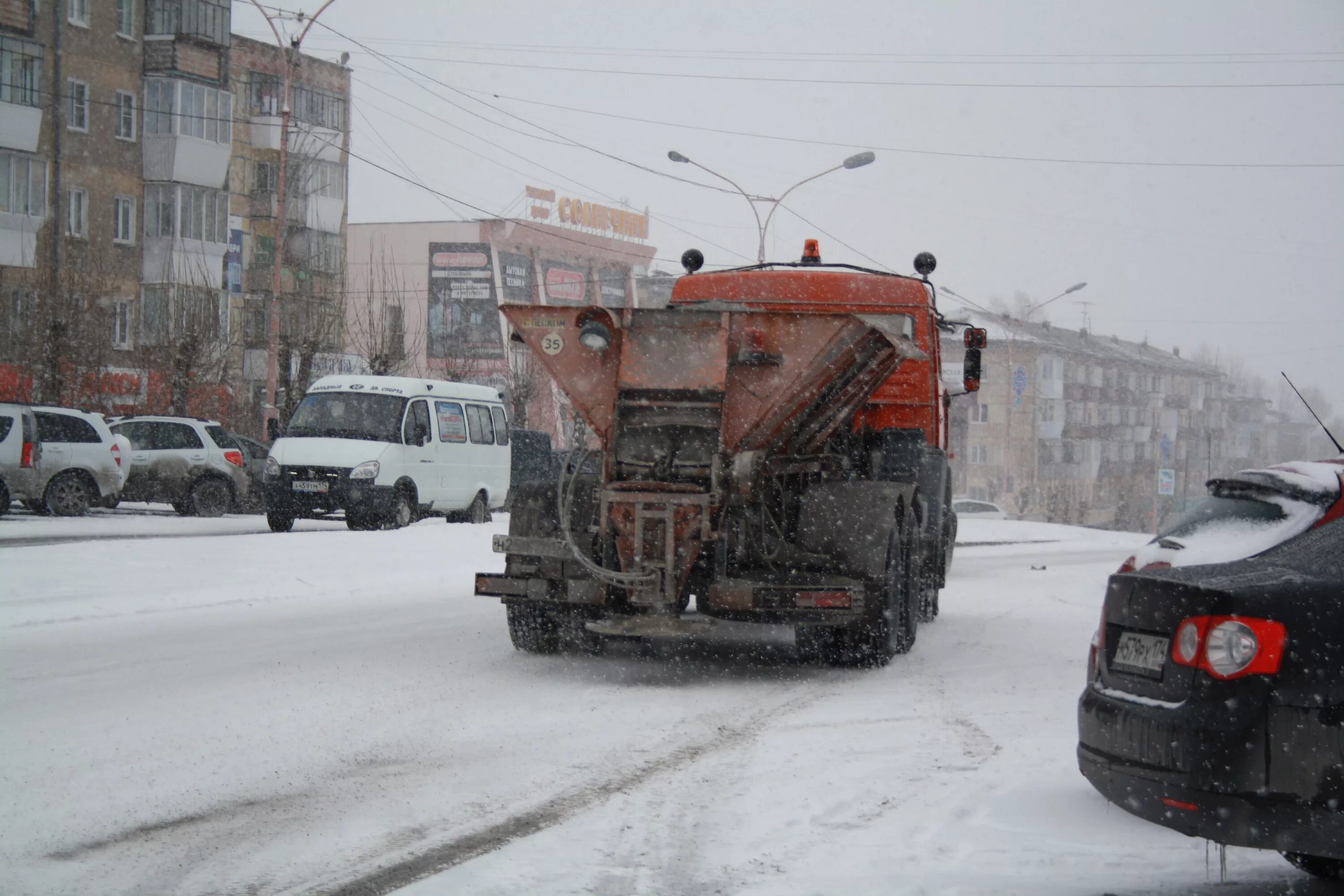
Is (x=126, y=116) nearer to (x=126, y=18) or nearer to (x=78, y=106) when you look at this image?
(x=78, y=106)

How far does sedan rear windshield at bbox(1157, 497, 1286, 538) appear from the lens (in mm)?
4914

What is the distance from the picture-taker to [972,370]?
13539 millimetres

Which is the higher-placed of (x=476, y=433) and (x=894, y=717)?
(x=476, y=433)

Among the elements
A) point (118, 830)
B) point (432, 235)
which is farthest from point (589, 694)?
point (432, 235)

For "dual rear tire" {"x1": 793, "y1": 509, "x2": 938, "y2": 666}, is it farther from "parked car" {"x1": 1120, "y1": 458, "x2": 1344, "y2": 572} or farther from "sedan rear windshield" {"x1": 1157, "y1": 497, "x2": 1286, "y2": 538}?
"parked car" {"x1": 1120, "y1": 458, "x2": 1344, "y2": 572}

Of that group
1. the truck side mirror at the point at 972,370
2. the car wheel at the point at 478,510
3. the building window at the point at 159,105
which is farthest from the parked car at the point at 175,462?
the building window at the point at 159,105

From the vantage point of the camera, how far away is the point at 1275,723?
162 inches

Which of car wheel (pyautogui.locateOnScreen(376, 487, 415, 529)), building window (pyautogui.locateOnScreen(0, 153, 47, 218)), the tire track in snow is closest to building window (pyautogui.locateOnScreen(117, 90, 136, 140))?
building window (pyautogui.locateOnScreen(0, 153, 47, 218))

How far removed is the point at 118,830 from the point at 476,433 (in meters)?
18.9

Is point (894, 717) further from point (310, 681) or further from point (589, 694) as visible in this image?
point (310, 681)

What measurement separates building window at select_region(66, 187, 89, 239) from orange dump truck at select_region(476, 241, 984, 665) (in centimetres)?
3922

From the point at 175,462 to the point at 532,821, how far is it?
21.8 m

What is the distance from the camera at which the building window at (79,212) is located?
146 feet

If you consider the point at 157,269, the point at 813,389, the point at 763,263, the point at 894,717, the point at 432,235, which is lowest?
the point at 894,717
